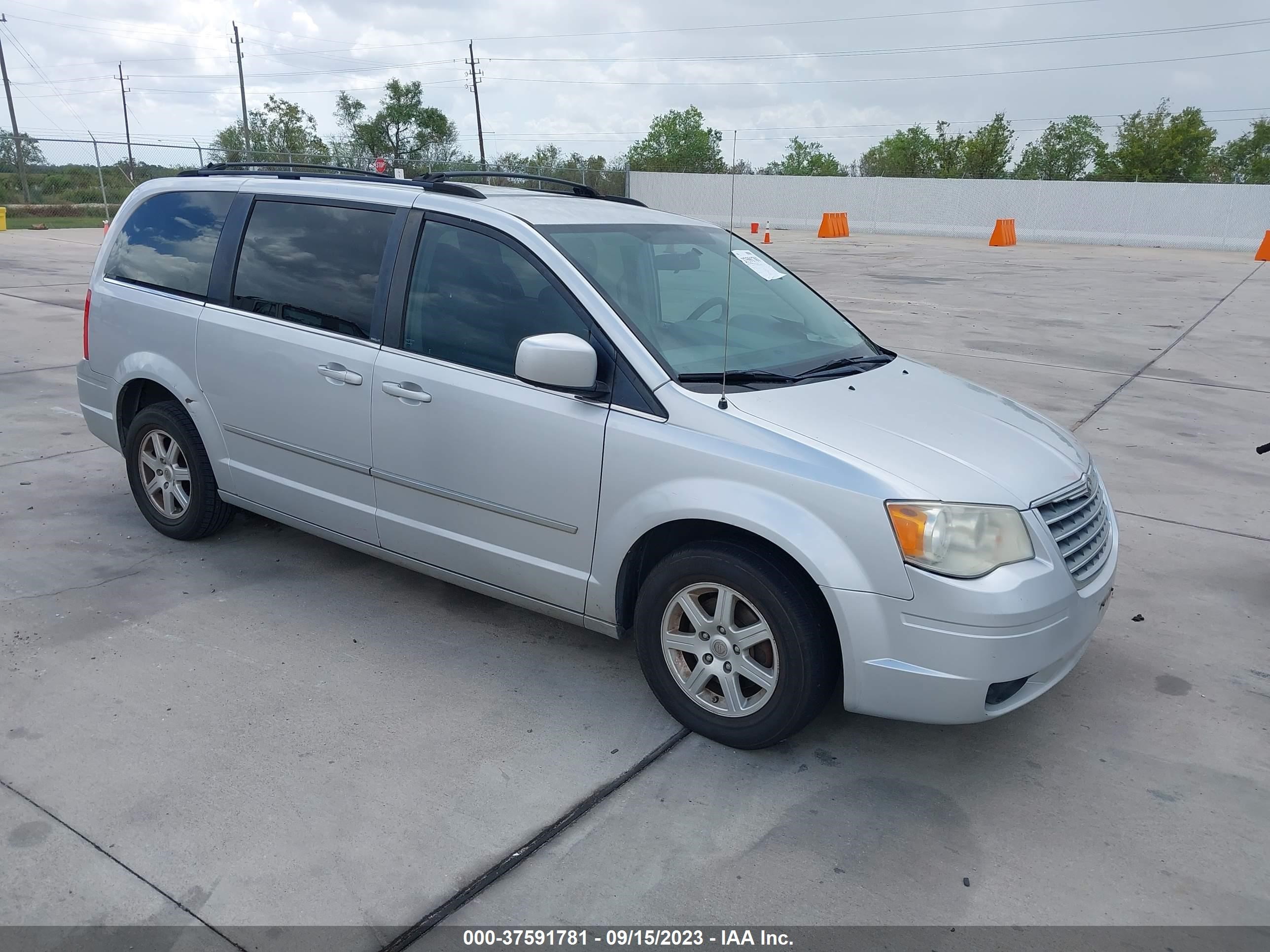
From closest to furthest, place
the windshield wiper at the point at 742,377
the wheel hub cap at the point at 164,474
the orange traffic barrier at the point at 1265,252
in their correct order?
the windshield wiper at the point at 742,377
the wheel hub cap at the point at 164,474
the orange traffic barrier at the point at 1265,252

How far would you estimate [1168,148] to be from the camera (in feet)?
180

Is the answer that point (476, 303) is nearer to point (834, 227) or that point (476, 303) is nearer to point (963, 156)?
point (834, 227)

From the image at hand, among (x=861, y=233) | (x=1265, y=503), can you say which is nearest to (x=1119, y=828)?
(x=1265, y=503)

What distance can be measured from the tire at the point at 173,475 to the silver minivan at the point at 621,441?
15 millimetres

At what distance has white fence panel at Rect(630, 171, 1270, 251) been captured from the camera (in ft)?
110

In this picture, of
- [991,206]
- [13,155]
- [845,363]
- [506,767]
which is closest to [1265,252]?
[991,206]

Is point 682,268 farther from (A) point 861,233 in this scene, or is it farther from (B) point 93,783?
(A) point 861,233

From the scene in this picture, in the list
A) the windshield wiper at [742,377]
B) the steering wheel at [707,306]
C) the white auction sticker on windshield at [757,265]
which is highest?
the white auction sticker on windshield at [757,265]

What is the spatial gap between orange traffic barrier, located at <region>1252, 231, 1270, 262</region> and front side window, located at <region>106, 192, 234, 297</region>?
28297 mm

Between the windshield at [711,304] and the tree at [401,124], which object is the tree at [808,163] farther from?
the windshield at [711,304]

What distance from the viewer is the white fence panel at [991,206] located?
33.6 meters

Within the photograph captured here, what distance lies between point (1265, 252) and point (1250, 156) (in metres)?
54.1

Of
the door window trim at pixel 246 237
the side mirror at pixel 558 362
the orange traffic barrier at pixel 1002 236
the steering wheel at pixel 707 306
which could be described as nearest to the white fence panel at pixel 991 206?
the orange traffic barrier at pixel 1002 236

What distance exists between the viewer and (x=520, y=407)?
3.68m
